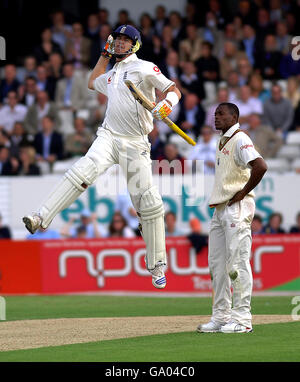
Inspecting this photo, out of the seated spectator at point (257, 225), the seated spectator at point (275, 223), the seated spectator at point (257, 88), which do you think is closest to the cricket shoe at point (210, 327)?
the seated spectator at point (257, 225)

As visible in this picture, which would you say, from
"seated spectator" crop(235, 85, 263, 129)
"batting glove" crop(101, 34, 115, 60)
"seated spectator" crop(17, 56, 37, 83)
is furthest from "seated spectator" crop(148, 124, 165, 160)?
"batting glove" crop(101, 34, 115, 60)

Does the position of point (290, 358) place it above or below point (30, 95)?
below

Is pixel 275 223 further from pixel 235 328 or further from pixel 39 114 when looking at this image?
pixel 235 328

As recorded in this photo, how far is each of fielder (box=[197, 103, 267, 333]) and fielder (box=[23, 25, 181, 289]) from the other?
958 mm

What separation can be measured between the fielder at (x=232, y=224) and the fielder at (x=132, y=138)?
0.96 metres

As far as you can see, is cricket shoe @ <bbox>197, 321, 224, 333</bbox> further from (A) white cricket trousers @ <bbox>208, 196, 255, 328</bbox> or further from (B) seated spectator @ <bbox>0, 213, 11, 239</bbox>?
(B) seated spectator @ <bbox>0, 213, 11, 239</bbox>

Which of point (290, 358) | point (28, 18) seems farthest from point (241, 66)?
point (290, 358)

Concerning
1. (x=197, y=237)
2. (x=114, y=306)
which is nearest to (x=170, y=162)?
(x=197, y=237)

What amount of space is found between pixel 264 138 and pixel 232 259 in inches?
403

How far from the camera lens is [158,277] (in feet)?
37.4

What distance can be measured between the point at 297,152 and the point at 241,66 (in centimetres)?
275

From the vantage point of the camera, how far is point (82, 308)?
14461mm

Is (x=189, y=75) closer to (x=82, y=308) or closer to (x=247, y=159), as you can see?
(x=82, y=308)
